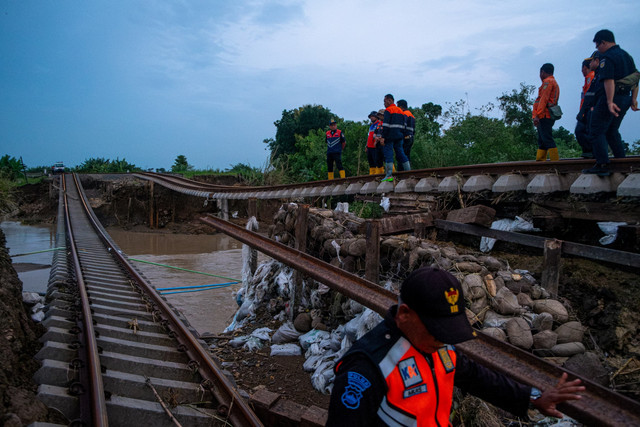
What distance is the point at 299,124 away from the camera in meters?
28.9

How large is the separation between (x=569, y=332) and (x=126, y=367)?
429 centimetres

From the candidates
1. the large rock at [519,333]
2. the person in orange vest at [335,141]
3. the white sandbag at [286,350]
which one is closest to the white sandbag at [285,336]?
the white sandbag at [286,350]

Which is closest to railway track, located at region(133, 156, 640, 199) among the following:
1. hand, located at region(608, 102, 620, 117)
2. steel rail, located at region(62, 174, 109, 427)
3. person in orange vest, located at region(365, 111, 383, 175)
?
hand, located at region(608, 102, 620, 117)

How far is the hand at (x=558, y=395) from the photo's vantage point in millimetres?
1790

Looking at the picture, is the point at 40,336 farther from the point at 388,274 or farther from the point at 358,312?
the point at 388,274

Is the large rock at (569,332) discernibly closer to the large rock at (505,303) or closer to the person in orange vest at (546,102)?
the large rock at (505,303)

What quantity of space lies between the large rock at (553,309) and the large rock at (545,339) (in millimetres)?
395

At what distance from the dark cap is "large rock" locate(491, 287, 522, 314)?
315 centimetres

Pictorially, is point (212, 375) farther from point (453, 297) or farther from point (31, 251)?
point (31, 251)

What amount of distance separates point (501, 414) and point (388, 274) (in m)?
2.47

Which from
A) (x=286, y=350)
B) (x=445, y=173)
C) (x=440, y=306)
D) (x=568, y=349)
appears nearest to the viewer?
(x=440, y=306)

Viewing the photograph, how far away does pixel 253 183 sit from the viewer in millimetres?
23594

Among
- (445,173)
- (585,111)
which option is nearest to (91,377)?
(445,173)

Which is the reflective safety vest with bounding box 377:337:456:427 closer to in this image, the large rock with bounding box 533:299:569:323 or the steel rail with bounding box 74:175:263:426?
the steel rail with bounding box 74:175:263:426
